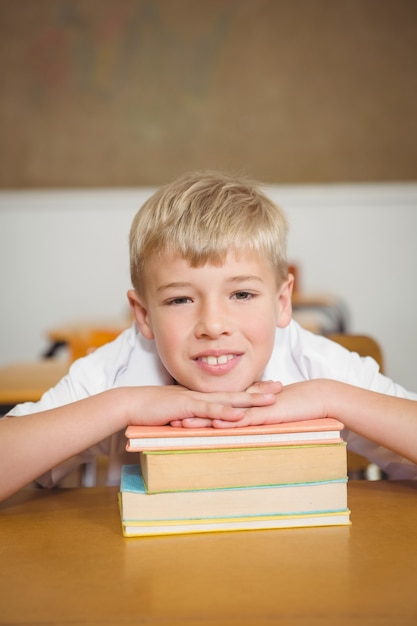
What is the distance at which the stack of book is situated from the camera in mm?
854

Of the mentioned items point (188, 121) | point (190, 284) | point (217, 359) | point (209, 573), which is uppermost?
point (188, 121)

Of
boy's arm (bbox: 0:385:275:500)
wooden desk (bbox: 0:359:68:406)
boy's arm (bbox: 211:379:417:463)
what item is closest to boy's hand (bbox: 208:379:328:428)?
boy's arm (bbox: 211:379:417:463)

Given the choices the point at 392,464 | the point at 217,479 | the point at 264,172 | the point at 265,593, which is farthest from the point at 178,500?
the point at 264,172

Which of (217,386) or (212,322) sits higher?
(212,322)

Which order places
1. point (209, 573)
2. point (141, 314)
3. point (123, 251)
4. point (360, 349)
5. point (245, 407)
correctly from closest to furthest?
point (209, 573)
point (245, 407)
point (141, 314)
point (360, 349)
point (123, 251)

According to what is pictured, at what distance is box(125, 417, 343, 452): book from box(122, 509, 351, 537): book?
8cm

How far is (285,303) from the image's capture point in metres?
1.29

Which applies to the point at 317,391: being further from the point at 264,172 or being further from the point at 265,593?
the point at 264,172

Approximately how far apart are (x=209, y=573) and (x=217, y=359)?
0.42 metres

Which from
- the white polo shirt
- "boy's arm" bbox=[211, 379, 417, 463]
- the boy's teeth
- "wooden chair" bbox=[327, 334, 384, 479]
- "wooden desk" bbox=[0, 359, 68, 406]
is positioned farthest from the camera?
"wooden desk" bbox=[0, 359, 68, 406]

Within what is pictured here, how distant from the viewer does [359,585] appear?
0.70m

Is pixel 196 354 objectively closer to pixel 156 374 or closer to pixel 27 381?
pixel 156 374

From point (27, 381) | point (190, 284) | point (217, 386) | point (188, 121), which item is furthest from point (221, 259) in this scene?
point (188, 121)

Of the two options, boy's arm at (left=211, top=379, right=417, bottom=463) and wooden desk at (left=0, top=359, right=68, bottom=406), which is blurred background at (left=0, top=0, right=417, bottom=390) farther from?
boy's arm at (left=211, top=379, right=417, bottom=463)
